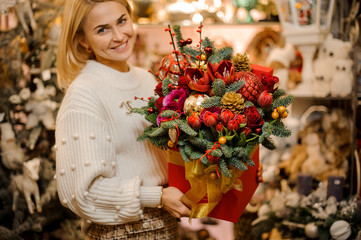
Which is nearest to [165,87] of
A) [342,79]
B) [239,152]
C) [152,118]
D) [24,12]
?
[152,118]

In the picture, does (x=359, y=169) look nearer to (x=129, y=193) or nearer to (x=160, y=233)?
(x=160, y=233)

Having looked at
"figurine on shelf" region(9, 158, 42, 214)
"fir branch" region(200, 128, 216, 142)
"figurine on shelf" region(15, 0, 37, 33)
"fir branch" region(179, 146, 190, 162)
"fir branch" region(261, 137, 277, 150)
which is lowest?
"figurine on shelf" region(9, 158, 42, 214)

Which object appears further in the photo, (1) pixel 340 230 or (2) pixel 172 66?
(1) pixel 340 230

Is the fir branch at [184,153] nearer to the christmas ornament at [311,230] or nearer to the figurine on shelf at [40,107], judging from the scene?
the christmas ornament at [311,230]

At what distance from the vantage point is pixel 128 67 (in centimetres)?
147

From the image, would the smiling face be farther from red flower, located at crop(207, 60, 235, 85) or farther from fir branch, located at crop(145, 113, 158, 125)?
red flower, located at crop(207, 60, 235, 85)

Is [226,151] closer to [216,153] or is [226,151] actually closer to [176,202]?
[216,153]

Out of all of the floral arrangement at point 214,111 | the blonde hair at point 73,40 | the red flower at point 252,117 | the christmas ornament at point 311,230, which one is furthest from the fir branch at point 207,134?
the christmas ornament at point 311,230

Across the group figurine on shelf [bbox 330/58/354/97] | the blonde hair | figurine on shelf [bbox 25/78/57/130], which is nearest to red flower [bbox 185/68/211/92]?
the blonde hair

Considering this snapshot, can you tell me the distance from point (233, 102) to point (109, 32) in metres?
0.57

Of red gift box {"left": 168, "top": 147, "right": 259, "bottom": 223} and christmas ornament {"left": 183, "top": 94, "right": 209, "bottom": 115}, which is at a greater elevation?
christmas ornament {"left": 183, "top": 94, "right": 209, "bottom": 115}

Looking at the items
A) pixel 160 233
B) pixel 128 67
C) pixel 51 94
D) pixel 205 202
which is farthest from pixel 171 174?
pixel 51 94

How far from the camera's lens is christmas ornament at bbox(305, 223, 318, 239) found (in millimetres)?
1554

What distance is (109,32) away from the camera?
1281mm
